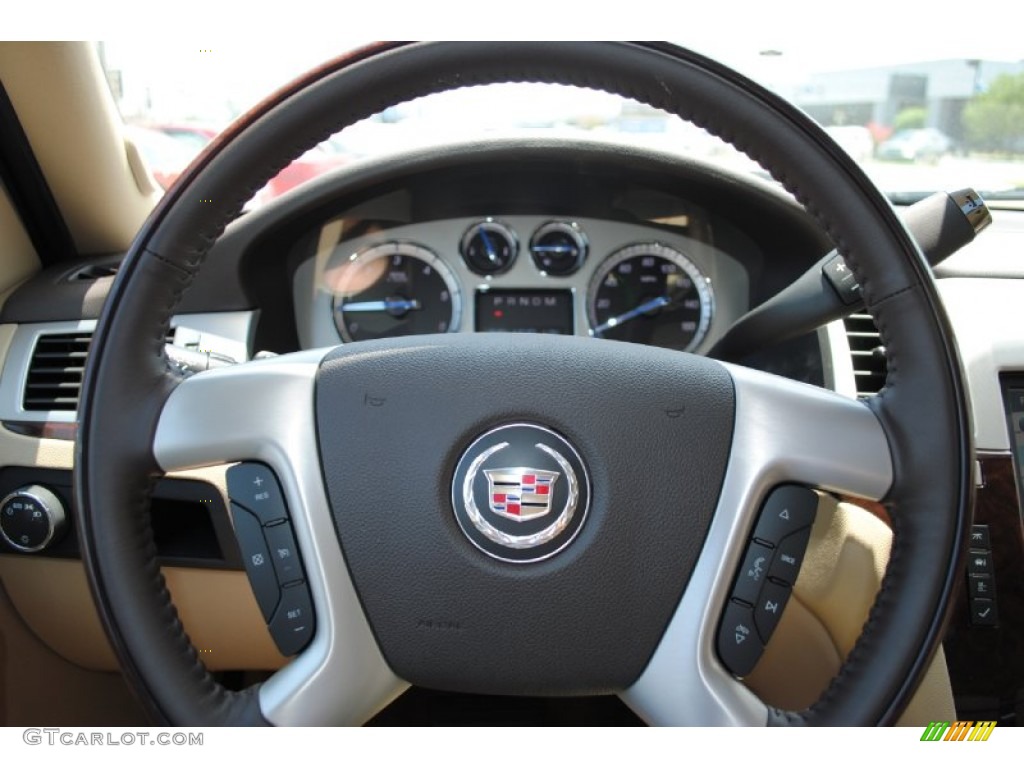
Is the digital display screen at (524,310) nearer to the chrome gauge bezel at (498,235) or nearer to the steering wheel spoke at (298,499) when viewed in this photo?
the chrome gauge bezel at (498,235)

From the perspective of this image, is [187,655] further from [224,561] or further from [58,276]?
[58,276]

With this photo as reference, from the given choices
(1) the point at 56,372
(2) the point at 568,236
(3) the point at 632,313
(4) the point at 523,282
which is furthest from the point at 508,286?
(1) the point at 56,372

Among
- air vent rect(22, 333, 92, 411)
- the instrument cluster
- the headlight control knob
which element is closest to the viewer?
the headlight control knob

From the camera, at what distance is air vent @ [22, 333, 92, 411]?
1579mm

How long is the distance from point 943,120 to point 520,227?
0.94 m

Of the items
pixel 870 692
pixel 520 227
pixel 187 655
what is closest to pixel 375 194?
pixel 520 227

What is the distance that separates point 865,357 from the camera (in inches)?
63.0

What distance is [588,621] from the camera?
950 mm

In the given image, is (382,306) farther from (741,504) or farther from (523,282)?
(741,504)

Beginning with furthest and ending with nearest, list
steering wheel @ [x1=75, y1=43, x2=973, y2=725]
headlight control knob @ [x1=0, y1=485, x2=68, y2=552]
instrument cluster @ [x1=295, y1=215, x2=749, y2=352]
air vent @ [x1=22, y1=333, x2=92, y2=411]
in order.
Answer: instrument cluster @ [x1=295, y1=215, x2=749, y2=352], air vent @ [x1=22, y1=333, x2=92, y2=411], headlight control knob @ [x1=0, y1=485, x2=68, y2=552], steering wheel @ [x1=75, y1=43, x2=973, y2=725]

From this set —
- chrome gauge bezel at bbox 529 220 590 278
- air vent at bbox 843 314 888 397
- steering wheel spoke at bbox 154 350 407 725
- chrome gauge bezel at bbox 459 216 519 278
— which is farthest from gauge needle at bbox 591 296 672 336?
steering wheel spoke at bbox 154 350 407 725

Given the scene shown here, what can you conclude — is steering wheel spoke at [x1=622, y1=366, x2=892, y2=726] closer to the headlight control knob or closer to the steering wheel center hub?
the steering wheel center hub

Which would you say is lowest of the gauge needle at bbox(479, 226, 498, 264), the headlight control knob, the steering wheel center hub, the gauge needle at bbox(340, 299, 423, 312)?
the headlight control knob

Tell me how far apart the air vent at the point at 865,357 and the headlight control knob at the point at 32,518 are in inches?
52.1
